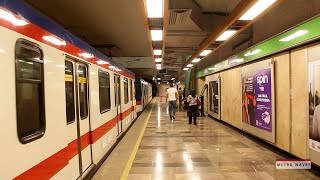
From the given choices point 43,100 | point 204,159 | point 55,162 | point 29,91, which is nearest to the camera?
point 29,91

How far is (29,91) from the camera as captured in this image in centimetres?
269

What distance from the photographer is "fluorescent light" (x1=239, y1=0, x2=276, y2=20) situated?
446 cm

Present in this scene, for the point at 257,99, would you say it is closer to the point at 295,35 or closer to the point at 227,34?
the point at 227,34

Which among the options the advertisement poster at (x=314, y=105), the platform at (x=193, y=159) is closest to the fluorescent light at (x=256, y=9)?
the advertisement poster at (x=314, y=105)

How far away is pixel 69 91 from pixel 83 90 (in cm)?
72

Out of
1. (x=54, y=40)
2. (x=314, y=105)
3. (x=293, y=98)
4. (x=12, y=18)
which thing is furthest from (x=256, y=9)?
(x=12, y=18)

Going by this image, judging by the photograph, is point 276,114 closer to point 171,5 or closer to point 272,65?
point 272,65

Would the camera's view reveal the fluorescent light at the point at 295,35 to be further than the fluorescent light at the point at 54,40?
Yes

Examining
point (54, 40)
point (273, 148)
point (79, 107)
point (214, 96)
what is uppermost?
point (54, 40)

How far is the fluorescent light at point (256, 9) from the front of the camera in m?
4.46

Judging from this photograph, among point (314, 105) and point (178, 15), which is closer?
point (314, 105)

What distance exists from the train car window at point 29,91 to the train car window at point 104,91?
2957mm

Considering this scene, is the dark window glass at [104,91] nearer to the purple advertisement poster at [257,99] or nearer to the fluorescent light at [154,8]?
the fluorescent light at [154,8]

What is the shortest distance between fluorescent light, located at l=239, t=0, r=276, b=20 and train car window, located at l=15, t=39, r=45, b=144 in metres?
3.46
